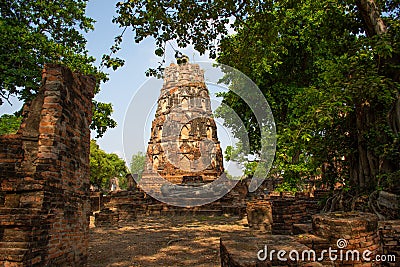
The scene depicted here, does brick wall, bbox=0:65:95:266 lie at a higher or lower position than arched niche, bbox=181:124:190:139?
lower

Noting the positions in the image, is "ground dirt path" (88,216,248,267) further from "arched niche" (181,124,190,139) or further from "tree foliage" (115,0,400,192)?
"arched niche" (181,124,190,139)

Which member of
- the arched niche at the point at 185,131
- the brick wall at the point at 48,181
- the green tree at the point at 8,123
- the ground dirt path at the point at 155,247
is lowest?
the ground dirt path at the point at 155,247

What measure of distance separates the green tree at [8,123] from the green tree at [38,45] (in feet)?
3.18

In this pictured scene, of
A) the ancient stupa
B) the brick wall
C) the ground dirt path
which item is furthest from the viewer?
the ancient stupa

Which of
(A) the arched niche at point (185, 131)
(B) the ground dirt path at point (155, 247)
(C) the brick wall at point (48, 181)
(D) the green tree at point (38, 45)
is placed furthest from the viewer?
(A) the arched niche at point (185, 131)

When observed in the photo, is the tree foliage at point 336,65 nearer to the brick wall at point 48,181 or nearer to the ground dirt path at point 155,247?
the brick wall at point 48,181

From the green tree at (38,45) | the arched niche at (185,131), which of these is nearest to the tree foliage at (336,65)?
the green tree at (38,45)

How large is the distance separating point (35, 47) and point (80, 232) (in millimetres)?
9100

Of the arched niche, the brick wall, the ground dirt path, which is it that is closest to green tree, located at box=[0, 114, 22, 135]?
the ground dirt path

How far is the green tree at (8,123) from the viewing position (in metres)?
12.2

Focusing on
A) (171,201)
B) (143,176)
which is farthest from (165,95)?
(171,201)

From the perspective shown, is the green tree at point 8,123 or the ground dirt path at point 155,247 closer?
the ground dirt path at point 155,247

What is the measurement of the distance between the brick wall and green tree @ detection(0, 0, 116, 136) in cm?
726

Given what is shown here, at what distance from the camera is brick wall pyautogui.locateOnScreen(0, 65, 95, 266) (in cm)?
379
